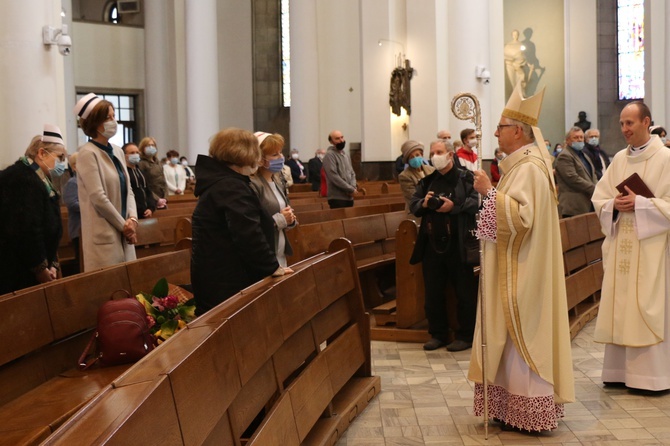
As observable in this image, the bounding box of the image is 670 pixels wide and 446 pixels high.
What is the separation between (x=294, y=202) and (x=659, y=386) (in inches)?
275

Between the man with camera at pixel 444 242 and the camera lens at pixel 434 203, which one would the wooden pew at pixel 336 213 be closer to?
the man with camera at pixel 444 242

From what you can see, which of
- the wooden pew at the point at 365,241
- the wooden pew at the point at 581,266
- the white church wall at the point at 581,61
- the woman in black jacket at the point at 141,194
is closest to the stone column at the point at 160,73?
the white church wall at the point at 581,61

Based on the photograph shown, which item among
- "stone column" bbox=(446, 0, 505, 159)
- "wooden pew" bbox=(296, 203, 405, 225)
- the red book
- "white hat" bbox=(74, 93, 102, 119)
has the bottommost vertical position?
"wooden pew" bbox=(296, 203, 405, 225)

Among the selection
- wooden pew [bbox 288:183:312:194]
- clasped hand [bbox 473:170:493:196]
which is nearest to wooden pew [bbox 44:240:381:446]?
clasped hand [bbox 473:170:493:196]

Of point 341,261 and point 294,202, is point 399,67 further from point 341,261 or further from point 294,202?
point 341,261

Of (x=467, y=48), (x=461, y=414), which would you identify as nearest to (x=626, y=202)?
(x=461, y=414)

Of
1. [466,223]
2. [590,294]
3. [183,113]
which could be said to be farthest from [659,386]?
[183,113]

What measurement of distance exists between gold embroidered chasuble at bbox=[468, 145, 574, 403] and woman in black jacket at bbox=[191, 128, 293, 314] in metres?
1.21

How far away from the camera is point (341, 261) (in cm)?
532

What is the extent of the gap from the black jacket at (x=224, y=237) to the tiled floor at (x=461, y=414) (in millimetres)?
1054

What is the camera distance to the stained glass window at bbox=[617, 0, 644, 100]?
28000 mm

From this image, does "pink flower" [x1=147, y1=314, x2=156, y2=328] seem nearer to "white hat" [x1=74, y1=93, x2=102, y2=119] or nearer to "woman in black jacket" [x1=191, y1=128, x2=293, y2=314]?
"woman in black jacket" [x1=191, y1=128, x2=293, y2=314]

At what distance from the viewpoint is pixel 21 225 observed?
5348 millimetres

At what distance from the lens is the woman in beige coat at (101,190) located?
548 centimetres
